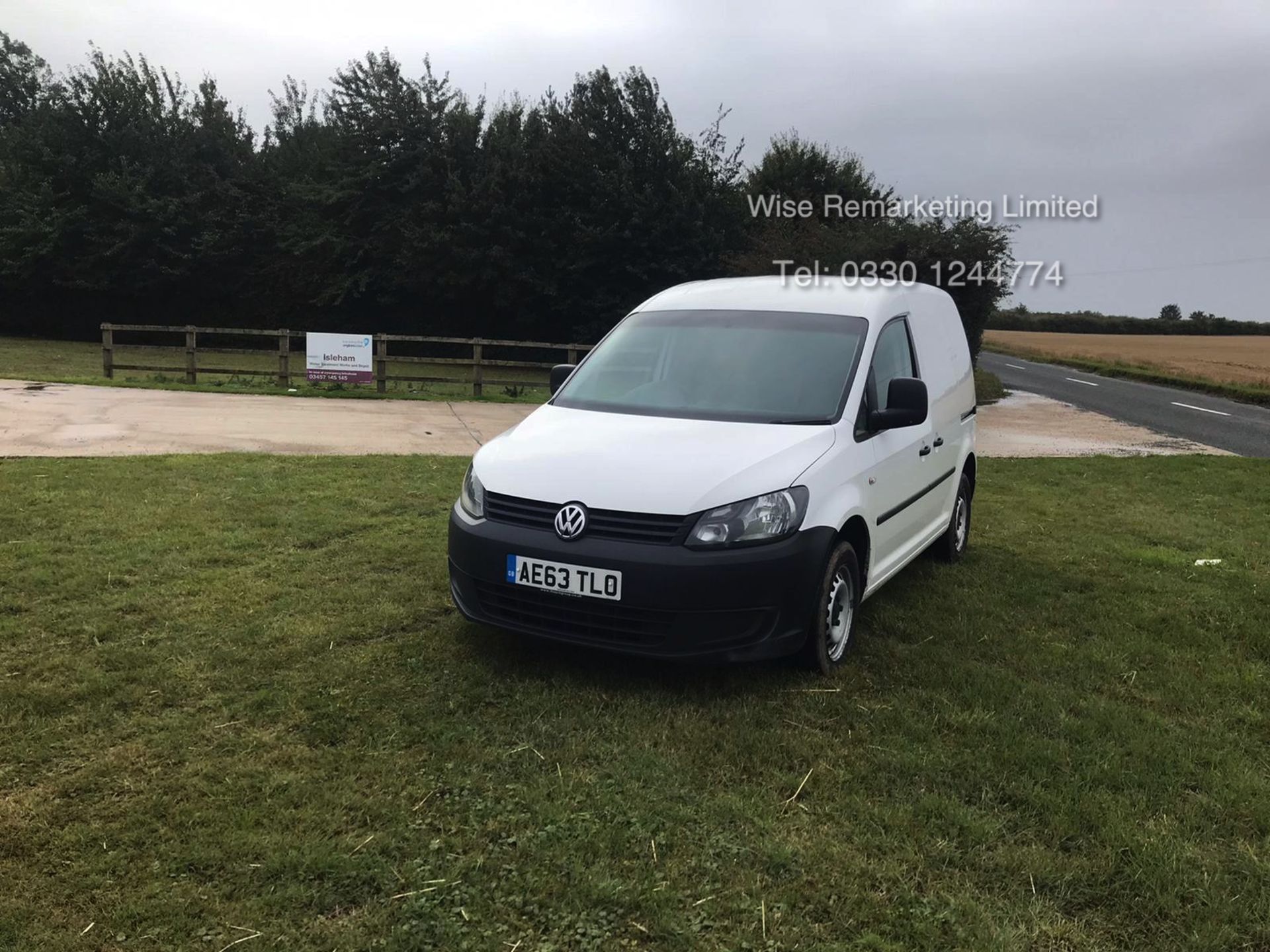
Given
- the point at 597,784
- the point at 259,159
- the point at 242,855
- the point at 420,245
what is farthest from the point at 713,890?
the point at 259,159

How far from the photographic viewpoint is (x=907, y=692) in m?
4.13

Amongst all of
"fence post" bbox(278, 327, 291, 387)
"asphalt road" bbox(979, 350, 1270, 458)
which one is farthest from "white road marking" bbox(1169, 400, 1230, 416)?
"fence post" bbox(278, 327, 291, 387)

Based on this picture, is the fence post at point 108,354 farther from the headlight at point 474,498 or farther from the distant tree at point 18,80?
the distant tree at point 18,80

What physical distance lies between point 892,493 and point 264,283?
3319cm

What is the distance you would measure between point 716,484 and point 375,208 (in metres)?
30.3

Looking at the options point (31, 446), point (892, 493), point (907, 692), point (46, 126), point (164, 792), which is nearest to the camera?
point (164, 792)

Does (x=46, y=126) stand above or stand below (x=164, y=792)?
above

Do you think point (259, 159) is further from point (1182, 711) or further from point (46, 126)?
point (1182, 711)

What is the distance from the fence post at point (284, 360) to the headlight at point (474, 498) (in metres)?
13.7

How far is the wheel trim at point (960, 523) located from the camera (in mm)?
6508

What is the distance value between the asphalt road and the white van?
1129 cm

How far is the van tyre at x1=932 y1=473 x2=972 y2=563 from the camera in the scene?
21.1ft

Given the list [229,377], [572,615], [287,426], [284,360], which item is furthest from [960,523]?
[229,377]

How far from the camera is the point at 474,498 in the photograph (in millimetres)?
4344
